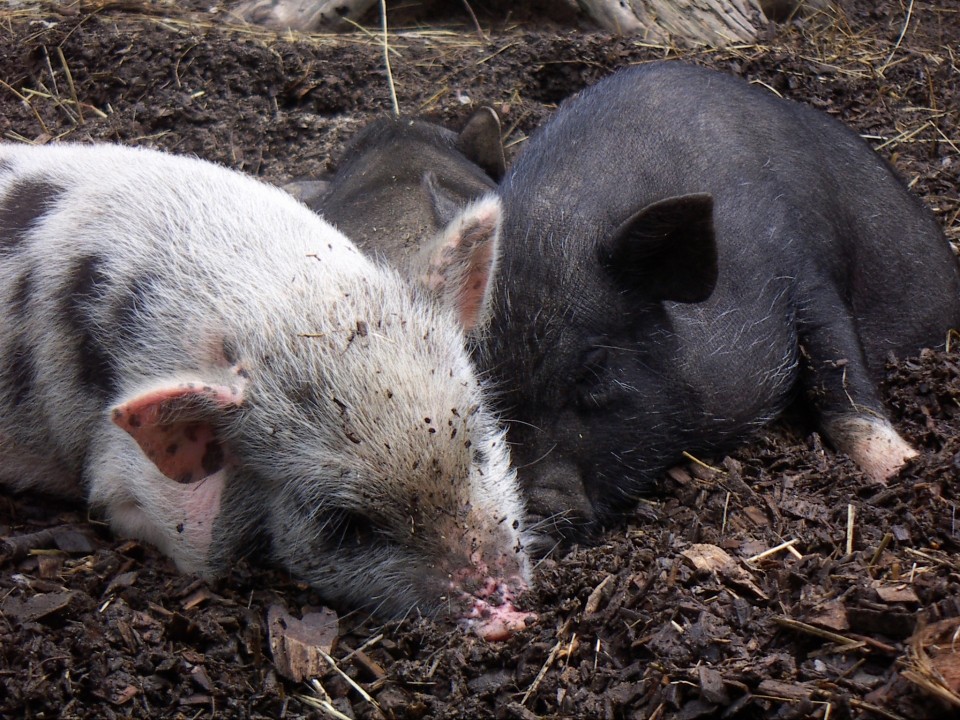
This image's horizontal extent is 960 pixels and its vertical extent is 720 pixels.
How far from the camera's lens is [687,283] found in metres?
3.72

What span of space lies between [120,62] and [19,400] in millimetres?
3306

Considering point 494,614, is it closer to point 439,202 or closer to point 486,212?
point 486,212

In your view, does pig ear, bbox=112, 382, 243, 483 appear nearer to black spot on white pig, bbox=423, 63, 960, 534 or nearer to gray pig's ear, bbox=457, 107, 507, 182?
black spot on white pig, bbox=423, 63, 960, 534

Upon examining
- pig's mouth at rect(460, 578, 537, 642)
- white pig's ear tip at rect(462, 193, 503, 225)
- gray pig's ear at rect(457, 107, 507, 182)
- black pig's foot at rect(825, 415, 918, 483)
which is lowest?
black pig's foot at rect(825, 415, 918, 483)

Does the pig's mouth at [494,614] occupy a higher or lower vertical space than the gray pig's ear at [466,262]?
lower

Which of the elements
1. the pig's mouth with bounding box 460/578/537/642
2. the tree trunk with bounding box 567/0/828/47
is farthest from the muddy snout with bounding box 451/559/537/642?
the tree trunk with bounding box 567/0/828/47

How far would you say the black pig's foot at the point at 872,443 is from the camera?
12.5ft

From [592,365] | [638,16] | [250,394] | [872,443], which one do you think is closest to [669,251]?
[592,365]

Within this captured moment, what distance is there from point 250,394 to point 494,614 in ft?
3.11

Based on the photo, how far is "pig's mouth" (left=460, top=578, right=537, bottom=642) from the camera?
9.97ft

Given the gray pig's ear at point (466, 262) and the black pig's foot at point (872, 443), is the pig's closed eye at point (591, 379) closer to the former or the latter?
the gray pig's ear at point (466, 262)

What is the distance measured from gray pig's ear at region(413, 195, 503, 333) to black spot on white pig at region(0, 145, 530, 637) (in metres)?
0.01

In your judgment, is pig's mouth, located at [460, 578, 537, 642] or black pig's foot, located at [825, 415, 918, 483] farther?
black pig's foot, located at [825, 415, 918, 483]

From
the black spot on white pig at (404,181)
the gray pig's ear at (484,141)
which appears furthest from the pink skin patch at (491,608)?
the gray pig's ear at (484,141)
